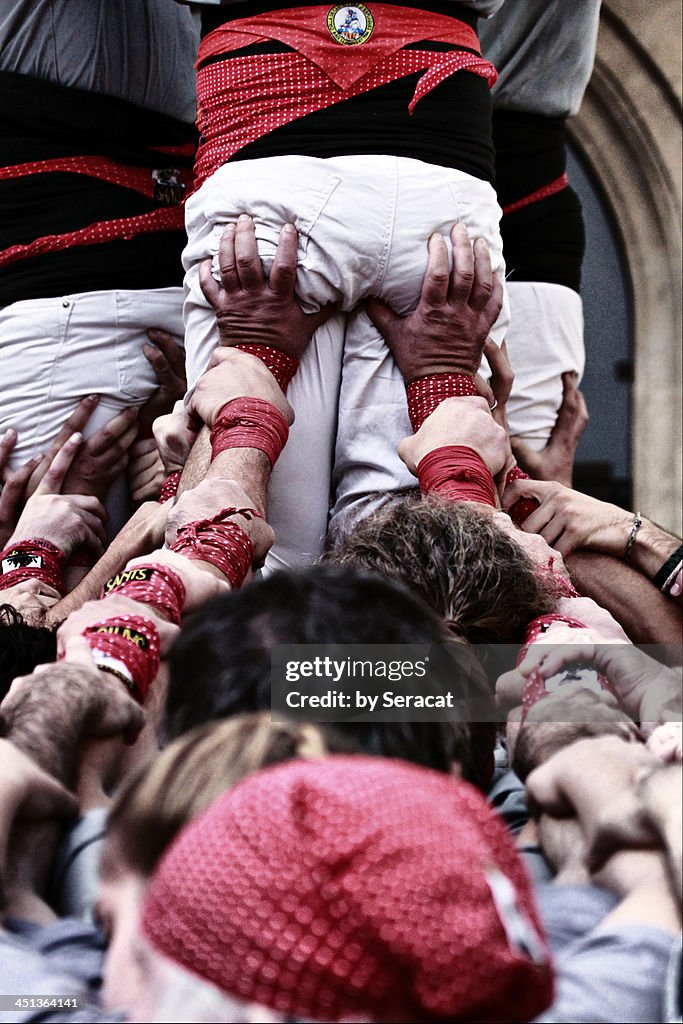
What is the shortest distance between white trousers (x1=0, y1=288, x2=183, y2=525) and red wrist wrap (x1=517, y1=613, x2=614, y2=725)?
42.3 inches

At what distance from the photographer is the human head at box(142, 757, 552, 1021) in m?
0.50

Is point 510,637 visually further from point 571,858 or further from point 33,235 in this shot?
point 33,235

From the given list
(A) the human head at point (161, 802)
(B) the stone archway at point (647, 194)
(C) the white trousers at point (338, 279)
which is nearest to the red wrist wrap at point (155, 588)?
(A) the human head at point (161, 802)

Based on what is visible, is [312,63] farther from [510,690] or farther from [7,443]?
[510,690]

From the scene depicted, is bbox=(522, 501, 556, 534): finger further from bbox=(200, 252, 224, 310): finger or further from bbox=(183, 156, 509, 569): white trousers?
bbox=(200, 252, 224, 310): finger

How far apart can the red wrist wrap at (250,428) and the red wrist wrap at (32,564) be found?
1.35 ft

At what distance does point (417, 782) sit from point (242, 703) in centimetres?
17

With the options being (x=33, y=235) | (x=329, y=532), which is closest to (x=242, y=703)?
(x=329, y=532)

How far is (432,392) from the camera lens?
5.09ft

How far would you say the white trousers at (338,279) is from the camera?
4.95ft

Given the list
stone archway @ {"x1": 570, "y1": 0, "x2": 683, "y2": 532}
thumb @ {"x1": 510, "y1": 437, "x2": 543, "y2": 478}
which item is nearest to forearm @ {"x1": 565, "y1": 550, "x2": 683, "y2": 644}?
thumb @ {"x1": 510, "y1": 437, "x2": 543, "y2": 478}

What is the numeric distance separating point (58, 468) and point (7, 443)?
96mm

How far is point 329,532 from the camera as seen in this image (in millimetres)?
1595

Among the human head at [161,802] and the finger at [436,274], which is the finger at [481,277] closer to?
the finger at [436,274]
